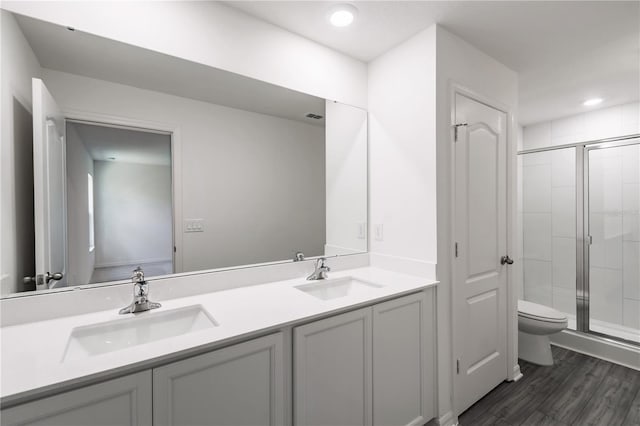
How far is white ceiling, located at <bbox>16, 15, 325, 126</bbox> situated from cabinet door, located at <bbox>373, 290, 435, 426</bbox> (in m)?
1.31

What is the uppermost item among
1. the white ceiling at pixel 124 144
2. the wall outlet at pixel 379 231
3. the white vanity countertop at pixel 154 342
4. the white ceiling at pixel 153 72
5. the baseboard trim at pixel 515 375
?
the white ceiling at pixel 153 72

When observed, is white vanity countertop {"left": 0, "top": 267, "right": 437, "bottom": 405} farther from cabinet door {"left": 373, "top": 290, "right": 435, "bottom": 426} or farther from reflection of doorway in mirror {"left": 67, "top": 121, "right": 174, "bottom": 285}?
reflection of doorway in mirror {"left": 67, "top": 121, "right": 174, "bottom": 285}

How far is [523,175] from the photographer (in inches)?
135

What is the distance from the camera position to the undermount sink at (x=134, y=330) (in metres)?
1.07

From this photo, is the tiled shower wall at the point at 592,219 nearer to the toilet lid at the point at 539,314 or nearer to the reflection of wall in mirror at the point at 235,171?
the toilet lid at the point at 539,314

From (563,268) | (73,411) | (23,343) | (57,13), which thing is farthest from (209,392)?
(563,268)

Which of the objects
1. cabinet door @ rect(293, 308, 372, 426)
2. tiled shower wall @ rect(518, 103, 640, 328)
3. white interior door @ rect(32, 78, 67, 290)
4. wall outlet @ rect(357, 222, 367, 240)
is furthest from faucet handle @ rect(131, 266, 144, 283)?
tiled shower wall @ rect(518, 103, 640, 328)

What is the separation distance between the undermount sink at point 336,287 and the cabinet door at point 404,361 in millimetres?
234

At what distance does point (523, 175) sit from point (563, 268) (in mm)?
1115

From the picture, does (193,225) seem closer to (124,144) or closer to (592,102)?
(124,144)

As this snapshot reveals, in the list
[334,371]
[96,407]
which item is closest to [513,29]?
[334,371]

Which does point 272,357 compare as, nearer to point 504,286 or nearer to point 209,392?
point 209,392

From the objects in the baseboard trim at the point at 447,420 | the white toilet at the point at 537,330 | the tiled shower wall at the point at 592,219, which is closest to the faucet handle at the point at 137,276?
the baseboard trim at the point at 447,420

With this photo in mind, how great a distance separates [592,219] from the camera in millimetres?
2852
